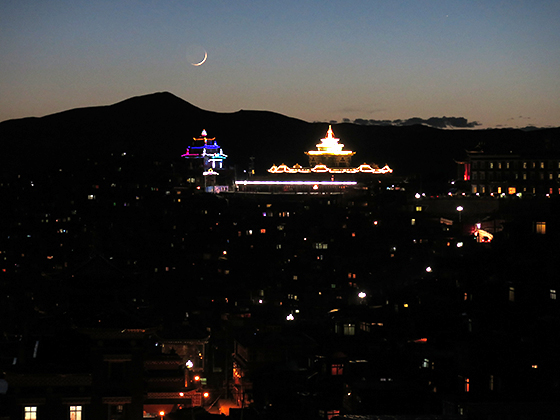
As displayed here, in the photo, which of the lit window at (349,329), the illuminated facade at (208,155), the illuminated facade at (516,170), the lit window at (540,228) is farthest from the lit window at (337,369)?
the illuminated facade at (208,155)

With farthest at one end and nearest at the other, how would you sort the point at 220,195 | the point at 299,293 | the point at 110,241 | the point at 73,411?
the point at 220,195, the point at 110,241, the point at 299,293, the point at 73,411

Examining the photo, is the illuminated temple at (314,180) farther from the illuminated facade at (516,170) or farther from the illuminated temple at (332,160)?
the illuminated facade at (516,170)

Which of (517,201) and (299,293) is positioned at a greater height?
(517,201)

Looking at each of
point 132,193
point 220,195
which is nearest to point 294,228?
point 220,195

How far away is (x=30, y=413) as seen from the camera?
23.0 meters

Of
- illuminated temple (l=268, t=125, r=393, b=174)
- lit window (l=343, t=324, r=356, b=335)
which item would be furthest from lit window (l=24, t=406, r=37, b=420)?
illuminated temple (l=268, t=125, r=393, b=174)

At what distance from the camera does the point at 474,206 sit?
84.5 meters

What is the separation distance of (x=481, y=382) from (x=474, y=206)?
51.6m

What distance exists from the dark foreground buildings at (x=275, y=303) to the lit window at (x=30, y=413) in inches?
1.0

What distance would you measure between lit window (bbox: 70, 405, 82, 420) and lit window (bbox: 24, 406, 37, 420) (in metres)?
0.94

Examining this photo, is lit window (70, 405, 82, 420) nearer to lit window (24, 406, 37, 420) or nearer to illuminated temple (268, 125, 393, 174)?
lit window (24, 406, 37, 420)

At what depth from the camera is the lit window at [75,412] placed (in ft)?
76.6

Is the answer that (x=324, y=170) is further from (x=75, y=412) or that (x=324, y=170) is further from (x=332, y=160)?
(x=75, y=412)

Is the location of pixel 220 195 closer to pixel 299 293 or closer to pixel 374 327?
pixel 299 293
